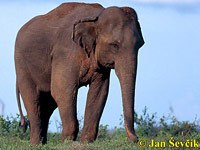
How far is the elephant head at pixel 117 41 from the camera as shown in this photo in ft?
48.4

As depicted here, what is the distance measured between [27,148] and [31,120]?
13.2 feet

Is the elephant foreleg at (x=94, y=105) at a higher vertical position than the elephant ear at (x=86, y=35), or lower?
lower

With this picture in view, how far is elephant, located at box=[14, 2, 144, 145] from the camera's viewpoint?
15.1m

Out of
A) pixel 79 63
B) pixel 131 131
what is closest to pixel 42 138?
pixel 79 63

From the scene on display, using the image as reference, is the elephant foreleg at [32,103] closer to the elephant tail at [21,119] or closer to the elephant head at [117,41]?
the elephant tail at [21,119]

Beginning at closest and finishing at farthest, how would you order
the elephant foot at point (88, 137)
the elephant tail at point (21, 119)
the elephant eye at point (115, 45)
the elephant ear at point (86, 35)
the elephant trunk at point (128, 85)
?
the elephant trunk at point (128, 85) < the elephant eye at point (115, 45) < the elephant ear at point (86, 35) < the elephant foot at point (88, 137) < the elephant tail at point (21, 119)

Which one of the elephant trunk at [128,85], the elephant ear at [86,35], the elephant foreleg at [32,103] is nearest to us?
the elephant trunk at [128,85]

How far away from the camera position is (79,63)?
15703 millimetres

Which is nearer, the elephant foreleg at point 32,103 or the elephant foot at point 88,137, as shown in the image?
the elephant foot at point 88,137

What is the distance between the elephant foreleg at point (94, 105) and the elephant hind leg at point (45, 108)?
45.8 inches

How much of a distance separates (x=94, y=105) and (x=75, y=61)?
2.63ft

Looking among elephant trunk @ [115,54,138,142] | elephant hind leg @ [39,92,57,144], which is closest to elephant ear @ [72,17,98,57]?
elephant trunk @ [115,54,138,142]

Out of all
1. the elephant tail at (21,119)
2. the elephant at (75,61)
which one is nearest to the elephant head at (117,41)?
the elephant at (75,61)

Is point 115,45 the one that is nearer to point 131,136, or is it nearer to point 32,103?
point 131,136
